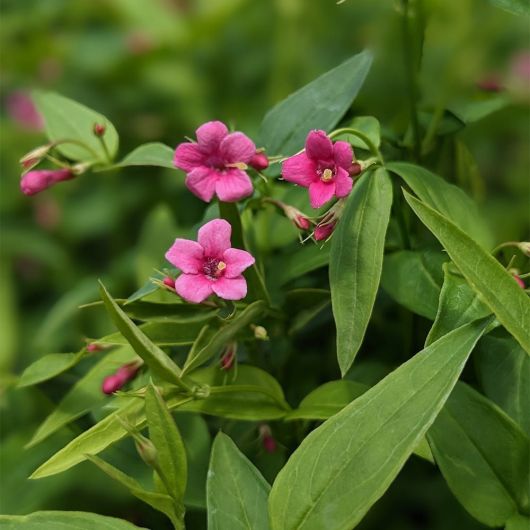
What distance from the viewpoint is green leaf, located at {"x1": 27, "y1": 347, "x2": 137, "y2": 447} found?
935mm

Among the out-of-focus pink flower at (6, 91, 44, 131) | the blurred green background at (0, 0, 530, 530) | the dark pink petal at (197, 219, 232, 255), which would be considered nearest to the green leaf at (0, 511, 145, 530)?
the dark pink petal at (197, 219, 232, 255)

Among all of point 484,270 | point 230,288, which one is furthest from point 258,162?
point 484,270

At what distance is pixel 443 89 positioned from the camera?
1.13 meters

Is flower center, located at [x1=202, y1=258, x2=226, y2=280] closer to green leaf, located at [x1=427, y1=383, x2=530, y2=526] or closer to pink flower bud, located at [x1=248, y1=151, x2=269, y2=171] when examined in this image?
pink flower bud, located at [x1=248, y1=151, x2=269, y2=171]

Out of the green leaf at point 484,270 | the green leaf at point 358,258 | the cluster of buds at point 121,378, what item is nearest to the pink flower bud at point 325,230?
the green leaf at point 358,258

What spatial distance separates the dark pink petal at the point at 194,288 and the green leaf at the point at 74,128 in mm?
301

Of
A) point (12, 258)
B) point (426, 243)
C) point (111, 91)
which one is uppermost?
point (426, 243)

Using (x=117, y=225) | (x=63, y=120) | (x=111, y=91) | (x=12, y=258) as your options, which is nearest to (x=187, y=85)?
(x=111, y=91)

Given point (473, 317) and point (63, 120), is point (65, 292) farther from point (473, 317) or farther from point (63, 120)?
point (473, 317)

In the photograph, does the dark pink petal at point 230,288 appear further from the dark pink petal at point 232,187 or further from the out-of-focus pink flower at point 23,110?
the out-of-focus pink flower at point 23,110

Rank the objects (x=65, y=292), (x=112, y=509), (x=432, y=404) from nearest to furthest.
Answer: (x=432, y=404) < (x=112, y=509) < (x=65, y=292)

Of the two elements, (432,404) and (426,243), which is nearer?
(432,404)

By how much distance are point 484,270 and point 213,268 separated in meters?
0.23

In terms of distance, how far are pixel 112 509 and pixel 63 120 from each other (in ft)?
1.50
